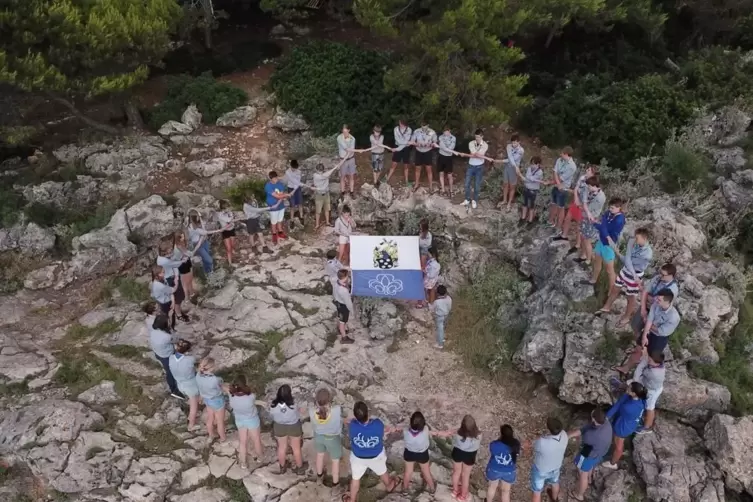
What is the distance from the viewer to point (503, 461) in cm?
823

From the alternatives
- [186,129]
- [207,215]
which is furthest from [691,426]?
[186,129]

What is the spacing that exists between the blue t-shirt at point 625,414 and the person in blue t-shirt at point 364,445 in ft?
11.0

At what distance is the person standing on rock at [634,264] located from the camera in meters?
9.50

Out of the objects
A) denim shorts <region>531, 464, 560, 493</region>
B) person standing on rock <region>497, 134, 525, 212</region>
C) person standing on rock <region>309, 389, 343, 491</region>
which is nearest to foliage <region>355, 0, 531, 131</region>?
person standing on rock <region>497, 134, 525, 212</region>

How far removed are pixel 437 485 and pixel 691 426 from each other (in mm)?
4287

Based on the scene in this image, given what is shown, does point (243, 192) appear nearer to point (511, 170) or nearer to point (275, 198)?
point (275, 198)

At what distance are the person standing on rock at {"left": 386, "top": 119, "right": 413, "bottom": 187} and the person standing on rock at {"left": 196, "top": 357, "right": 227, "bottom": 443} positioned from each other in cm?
756

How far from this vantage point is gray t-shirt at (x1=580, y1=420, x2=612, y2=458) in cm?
825

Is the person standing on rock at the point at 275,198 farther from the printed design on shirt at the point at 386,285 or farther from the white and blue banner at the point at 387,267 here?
the printed design on shirt at the point at 386,285

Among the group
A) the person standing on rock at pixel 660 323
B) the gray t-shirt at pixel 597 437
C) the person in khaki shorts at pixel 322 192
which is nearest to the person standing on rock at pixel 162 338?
the person in khaki shorts at pixel 322 192

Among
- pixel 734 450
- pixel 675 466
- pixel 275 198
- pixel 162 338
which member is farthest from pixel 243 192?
pixel 734 450

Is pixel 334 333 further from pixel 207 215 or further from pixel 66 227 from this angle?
pixel 66 227

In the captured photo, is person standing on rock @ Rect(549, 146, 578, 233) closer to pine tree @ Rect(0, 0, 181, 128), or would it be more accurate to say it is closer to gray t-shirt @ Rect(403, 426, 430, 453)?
gray t-shirt @ Rect(403, 426, 430, 453)

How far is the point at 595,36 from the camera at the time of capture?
1900cm
